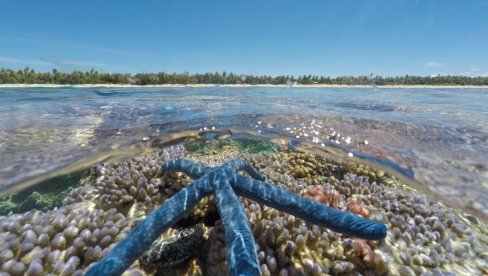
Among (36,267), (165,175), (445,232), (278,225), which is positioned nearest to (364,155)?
(445,232)

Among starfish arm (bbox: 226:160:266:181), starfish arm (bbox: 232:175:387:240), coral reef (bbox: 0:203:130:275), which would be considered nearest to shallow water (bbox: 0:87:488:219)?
coral reef (bbox: 0:203:130:275)

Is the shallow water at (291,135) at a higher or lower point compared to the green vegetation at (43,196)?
higher

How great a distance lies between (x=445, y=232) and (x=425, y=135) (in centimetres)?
439

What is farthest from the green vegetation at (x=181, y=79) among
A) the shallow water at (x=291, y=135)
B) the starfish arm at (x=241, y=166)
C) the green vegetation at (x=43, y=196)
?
the starfish arm at (x=241, y=166)

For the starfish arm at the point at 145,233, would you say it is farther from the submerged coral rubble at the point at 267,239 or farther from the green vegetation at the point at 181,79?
the green vegetation at the point at 181,79

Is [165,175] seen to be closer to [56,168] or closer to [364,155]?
[56,168]

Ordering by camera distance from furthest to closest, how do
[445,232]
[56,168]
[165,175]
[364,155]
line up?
1. [364,155]
2. [56,168]
3. [165,175]
4. [445,232]

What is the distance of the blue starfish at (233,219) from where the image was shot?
2.02 metres

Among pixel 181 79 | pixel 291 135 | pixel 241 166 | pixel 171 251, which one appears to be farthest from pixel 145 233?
pixel 181 79

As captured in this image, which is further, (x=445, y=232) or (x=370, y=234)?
(x=445, y=232)

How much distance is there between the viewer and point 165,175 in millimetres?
4727

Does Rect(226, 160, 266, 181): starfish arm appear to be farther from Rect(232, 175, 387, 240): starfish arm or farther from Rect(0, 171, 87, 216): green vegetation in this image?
Rect(0, 171, 87, 216): green vegetation

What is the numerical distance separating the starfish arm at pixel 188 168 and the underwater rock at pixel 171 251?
88 cm

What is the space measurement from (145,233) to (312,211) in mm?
1708
